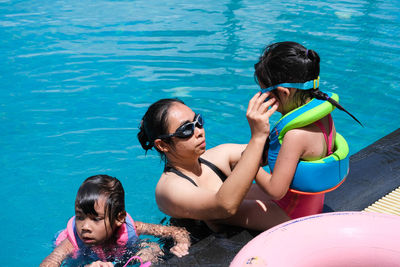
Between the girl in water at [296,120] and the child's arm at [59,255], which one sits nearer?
the girl in water at [296,120]

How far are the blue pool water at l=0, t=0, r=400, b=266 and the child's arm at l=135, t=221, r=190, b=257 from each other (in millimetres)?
1540

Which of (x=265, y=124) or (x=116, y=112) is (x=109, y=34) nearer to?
(x=116, y=112)

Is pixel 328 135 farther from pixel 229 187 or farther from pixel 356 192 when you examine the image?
pixel 356 192

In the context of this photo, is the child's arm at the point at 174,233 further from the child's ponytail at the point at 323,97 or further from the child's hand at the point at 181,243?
the child's ponytail at the point at 323,97

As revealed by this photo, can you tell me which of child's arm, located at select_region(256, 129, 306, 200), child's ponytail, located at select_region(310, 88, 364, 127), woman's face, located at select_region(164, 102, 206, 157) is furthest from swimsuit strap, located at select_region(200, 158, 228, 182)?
child's ponytail, located at select_region(310, 88, 364, 127)

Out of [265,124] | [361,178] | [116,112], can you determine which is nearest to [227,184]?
[265,124]

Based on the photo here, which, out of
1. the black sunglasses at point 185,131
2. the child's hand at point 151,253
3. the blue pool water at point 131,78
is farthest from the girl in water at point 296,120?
the blue pool water at point 131,78

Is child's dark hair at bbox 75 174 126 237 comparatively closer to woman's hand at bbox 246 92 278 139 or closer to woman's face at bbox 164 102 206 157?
woman's face at bbox 164 102 206 157

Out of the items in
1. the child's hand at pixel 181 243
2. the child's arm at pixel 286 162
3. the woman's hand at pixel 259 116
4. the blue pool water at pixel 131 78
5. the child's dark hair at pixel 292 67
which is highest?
the child's dark hair at pixel 292 67

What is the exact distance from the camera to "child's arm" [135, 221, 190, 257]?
335 centimetres

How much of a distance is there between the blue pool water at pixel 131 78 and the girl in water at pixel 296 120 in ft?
9.05

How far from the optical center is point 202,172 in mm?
3652

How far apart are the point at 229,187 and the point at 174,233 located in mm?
924

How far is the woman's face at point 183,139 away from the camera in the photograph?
3.37 meters
